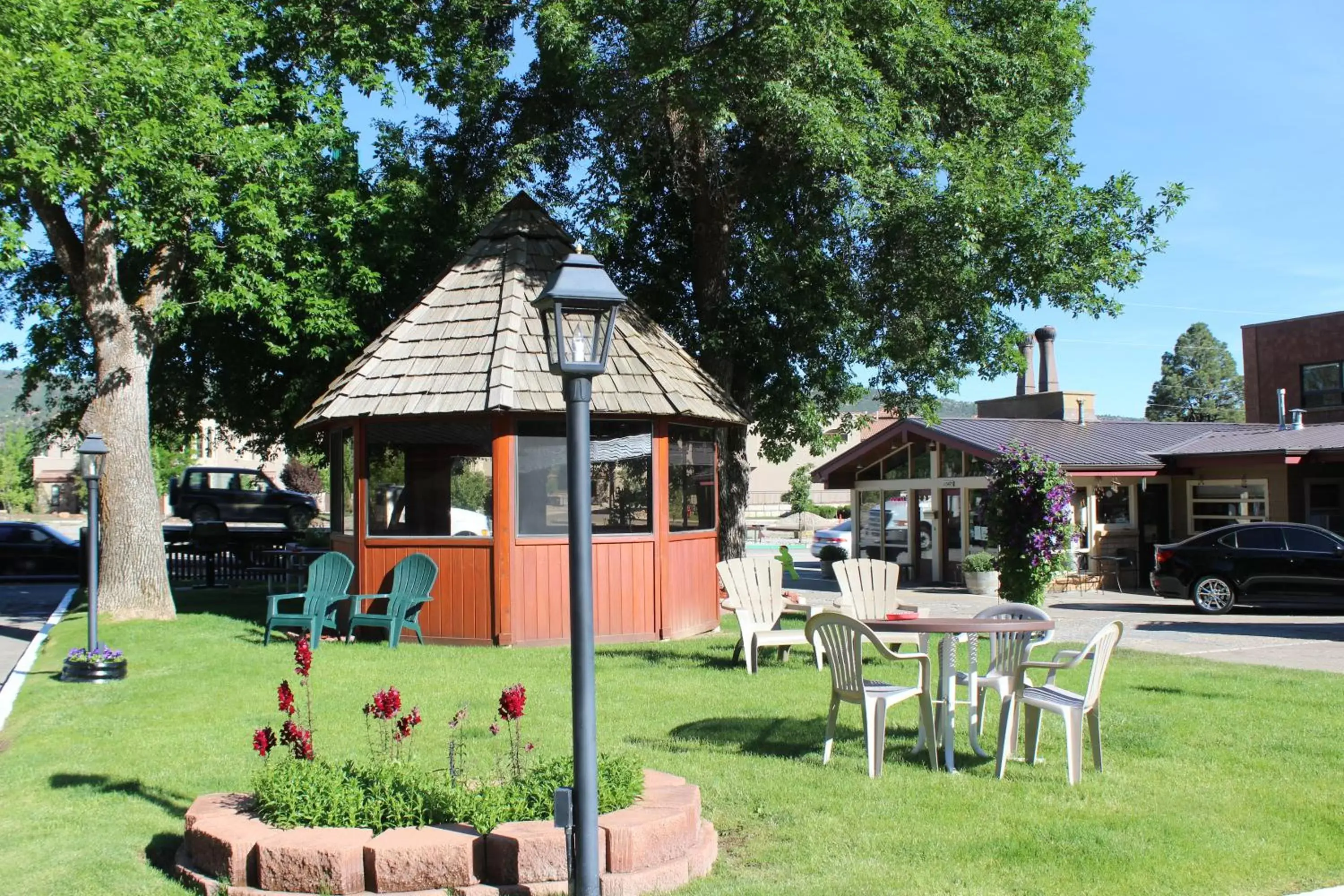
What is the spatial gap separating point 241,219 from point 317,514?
19434mm

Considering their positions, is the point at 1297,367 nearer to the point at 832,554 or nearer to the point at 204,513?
the point at 832,554

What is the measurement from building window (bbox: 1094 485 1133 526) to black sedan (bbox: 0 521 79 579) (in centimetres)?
2310

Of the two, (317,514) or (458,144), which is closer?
(458,144)

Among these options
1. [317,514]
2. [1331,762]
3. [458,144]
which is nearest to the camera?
[1331,762]

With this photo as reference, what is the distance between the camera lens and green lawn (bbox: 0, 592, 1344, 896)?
5223 mm

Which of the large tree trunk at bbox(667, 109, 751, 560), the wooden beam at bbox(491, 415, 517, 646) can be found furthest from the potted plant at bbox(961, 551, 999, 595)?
the wooden beam at bbox(491, 415, 517, 646)

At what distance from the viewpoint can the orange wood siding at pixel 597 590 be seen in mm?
12938

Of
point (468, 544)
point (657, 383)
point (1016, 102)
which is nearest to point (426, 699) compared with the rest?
point (468, 544)

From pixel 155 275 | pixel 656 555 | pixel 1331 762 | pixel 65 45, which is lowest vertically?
pixel 1331 762

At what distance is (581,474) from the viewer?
472 centimetres

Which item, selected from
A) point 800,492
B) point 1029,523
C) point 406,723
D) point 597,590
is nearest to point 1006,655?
point 406,723

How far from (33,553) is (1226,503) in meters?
26.7

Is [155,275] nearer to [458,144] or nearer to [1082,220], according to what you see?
[458,144]

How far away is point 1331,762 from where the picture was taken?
718 cm
